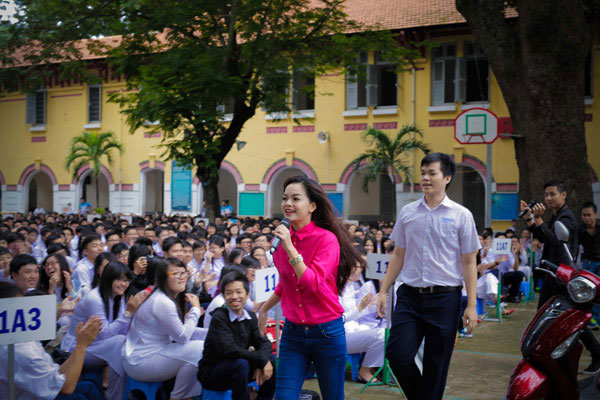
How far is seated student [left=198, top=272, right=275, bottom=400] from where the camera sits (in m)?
5.18

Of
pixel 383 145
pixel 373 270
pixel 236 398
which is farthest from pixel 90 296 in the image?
pixel 383 145

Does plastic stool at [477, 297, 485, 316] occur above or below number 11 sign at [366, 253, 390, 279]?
below

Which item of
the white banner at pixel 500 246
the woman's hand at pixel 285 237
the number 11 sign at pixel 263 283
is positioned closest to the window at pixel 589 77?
the white banner at pixel 500 246

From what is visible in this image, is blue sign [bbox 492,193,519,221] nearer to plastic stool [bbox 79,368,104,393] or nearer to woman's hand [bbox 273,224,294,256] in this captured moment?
plastic stool [bbox 79,368,104,393]

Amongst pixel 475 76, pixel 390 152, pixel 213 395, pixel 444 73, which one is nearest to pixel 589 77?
pixel 475 76

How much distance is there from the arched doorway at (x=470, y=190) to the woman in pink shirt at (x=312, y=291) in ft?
69.1

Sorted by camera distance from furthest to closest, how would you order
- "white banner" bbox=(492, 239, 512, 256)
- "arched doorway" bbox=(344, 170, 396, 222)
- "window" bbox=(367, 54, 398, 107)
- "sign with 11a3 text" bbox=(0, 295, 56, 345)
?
"arched doorway" bbox=(344, 170, 396, 222) < "window" bbox=(367, 54, 398, 107) < "white banner" bbox=(492, 239, 512, 256) < "sign with 11a3 text" bbox=(0, 295, 56, 345)

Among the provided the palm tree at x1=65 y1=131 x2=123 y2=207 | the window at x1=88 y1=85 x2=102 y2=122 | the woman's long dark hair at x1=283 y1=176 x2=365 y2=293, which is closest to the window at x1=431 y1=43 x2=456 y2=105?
the palm tree at x1=65 y1=131 x2=123 y2=207

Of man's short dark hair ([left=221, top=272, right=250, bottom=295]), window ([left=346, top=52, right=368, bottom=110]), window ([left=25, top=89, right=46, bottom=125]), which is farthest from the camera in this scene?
window ([left=25, top=89, right=46, bottom=125])

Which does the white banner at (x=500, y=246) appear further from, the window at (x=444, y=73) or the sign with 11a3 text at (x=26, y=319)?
the window at (x=444, y=73)

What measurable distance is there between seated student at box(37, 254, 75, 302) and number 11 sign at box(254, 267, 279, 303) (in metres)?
2.72

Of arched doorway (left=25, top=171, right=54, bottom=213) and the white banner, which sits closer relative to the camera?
the white banner

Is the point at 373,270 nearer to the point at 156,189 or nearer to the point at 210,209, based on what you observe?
the point at 210,209

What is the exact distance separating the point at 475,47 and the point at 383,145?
4551 mm
